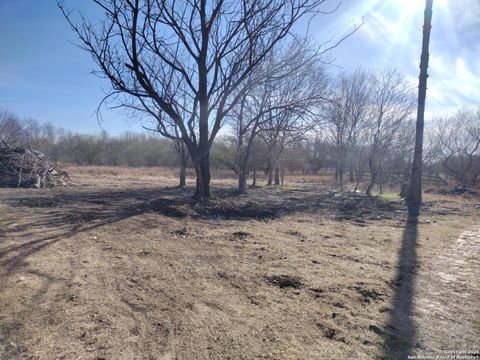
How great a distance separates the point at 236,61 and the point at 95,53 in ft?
12.9

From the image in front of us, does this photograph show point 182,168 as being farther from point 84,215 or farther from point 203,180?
point 84,215

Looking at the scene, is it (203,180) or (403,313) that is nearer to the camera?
(403,313)

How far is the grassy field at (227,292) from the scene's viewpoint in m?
2.73

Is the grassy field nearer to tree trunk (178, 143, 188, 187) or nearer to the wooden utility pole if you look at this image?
the wooden utility pole

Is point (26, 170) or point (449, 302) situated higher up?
point (26, 170)

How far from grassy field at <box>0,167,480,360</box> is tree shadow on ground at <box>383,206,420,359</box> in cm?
2

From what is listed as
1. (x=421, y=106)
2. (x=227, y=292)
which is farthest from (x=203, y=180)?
(x=421, y=106)

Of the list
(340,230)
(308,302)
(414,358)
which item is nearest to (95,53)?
(340,230)

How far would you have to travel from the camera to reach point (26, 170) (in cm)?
1564

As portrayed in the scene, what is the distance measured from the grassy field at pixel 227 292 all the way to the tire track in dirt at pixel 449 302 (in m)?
0.02

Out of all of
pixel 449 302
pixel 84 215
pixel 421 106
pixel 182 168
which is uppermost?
pixel 421 106

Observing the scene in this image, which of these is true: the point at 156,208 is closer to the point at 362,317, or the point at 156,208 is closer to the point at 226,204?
the point at 226,204

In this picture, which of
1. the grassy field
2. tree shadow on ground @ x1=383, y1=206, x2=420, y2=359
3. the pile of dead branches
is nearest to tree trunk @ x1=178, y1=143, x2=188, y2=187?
the pile of dead branches

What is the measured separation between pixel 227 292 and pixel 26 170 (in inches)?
601
